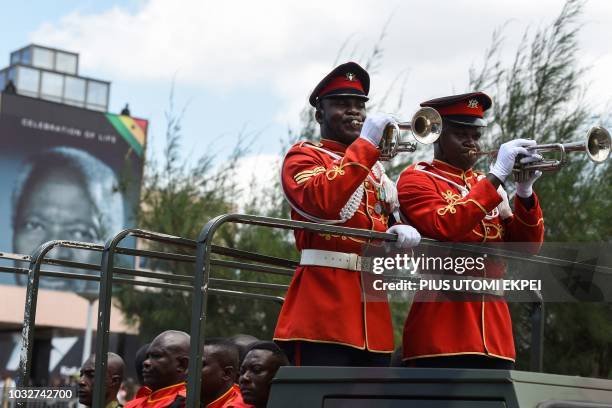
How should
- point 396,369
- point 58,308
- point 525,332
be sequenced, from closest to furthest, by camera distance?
point 396,369 < point 525,332 < point 58,308

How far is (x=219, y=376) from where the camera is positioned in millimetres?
5992

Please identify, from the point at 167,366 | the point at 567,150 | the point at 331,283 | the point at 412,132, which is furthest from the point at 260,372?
the point at 567,150

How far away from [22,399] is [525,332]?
533 cm

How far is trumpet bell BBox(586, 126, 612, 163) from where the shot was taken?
188 inches

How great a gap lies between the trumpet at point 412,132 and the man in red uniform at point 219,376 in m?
1.75

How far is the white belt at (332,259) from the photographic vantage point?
4453 mm

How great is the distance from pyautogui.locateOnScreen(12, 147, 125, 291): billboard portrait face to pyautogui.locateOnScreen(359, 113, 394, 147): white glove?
34.8m

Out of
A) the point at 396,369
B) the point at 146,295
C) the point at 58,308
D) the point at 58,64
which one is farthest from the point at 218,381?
the point at 58,64

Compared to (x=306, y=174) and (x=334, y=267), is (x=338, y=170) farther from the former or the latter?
(x=334, y=267)

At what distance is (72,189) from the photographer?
40625 mm

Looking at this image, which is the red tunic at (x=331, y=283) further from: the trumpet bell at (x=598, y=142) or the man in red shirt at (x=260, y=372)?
the trumpet bell at (x=598, y=142)

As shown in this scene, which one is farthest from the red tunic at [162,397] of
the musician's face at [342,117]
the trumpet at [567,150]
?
the trumpet at [567,150]

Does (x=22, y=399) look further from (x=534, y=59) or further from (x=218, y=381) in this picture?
(x=534, y=59)

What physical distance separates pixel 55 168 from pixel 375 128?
37.3 m
